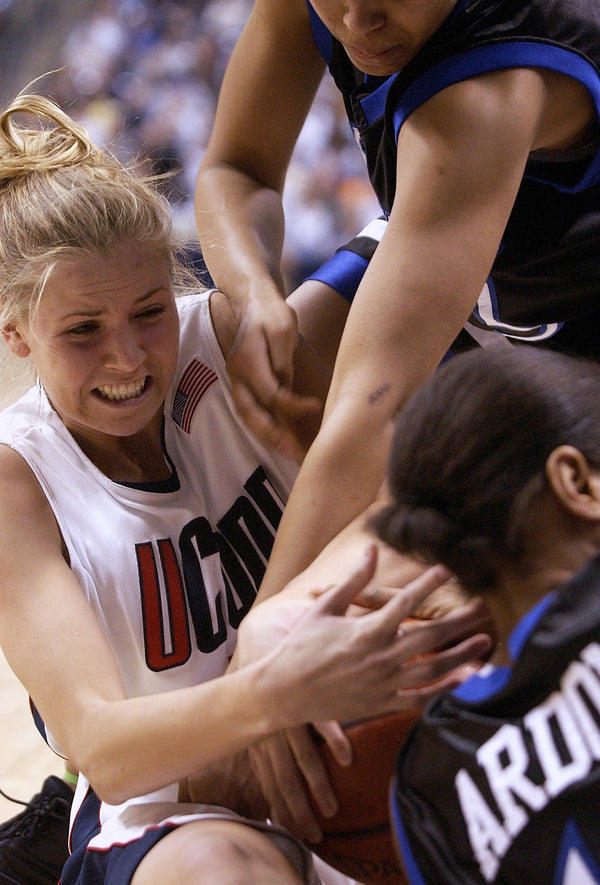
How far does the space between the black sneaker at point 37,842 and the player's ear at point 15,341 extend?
36.3 inches

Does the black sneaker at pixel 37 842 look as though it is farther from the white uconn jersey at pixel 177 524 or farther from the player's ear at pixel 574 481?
the player's ear at pixel 574 481

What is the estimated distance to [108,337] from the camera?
4.40 ft

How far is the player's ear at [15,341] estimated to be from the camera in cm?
139

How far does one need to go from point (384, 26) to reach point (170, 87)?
4270mm

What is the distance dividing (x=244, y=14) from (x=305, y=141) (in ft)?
2.31

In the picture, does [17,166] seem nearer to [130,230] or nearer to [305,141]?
[130,230]

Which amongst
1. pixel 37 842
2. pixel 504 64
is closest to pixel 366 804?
pixel 504 64

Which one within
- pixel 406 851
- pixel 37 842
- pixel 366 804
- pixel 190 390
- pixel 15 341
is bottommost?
pixel 37 842

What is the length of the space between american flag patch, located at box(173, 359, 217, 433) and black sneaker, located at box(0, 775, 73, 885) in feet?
2.72

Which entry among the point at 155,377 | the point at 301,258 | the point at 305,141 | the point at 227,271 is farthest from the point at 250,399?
the point at 305,141

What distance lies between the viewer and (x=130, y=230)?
1.38 meters

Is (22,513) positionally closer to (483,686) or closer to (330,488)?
(330,488)

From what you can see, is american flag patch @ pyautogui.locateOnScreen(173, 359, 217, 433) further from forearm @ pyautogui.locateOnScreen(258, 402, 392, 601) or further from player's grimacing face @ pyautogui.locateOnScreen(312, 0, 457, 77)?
player's grimacing face @ pyautogui.locateOnScreen(312, 0, 457, 77)

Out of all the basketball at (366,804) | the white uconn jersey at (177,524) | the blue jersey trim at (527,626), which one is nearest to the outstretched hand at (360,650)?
the basketball at (366,804)
